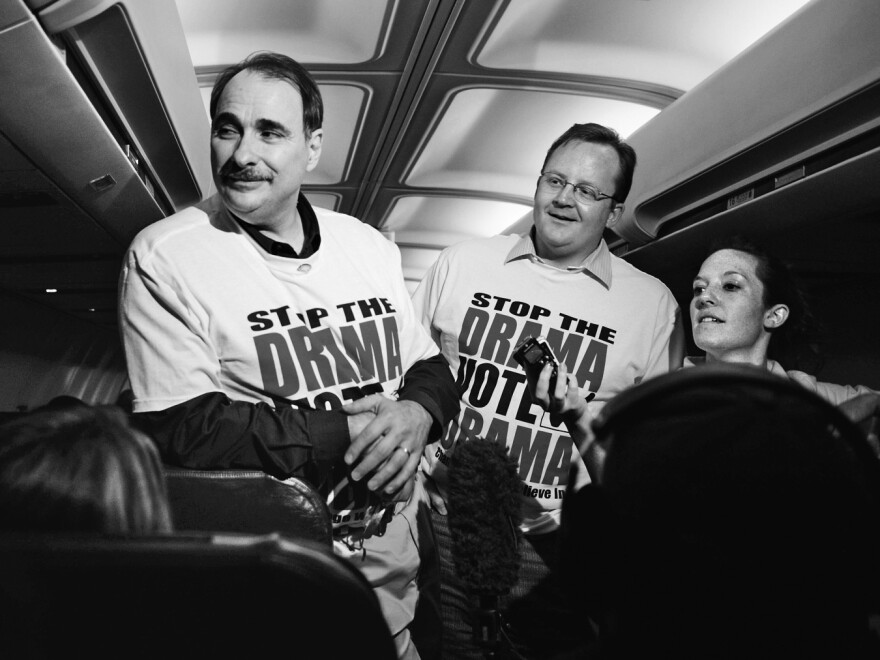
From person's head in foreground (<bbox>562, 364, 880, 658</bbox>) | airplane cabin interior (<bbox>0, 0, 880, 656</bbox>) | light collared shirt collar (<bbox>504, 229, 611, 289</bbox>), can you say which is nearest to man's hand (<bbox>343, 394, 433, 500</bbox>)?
person's head in foreground (<bbox>562, 364, 880, 658</bbox>)

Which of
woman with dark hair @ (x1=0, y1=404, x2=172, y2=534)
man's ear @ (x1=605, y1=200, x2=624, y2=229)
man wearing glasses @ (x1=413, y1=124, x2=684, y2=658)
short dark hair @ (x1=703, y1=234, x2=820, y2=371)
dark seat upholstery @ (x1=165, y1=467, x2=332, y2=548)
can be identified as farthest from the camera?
short dark hair @ (x1=703, y1=234, x2=820, y2=371)

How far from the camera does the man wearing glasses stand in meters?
1.99

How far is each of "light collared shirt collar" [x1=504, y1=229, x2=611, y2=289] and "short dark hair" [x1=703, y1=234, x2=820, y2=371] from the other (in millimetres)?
631

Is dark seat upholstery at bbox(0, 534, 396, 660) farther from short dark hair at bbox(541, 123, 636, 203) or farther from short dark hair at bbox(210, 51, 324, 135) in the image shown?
short dark hair at bbox(541, 123, 636, 203)

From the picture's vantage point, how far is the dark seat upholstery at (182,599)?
0.49m

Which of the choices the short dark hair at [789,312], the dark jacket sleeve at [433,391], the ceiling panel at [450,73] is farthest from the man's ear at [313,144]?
the short dark hair at [789,312]

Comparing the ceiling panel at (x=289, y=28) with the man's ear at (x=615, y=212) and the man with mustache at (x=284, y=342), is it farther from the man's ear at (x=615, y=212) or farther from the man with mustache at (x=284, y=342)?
the man with mustache at (x=284, y=342)

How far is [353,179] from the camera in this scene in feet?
16.4

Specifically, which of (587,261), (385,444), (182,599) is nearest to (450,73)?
(587,261)

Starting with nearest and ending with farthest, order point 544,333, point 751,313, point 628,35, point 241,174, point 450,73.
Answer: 1. point 241,174
2. point 544,333
3. point 751,313
4. point 628,35
5. point 450,73

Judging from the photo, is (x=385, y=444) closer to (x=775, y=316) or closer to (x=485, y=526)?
(x=485, y=526)

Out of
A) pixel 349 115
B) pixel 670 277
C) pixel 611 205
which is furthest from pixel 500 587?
pixel 670 277

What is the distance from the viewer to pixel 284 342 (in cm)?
132

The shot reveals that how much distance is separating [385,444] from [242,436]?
0.82ft
